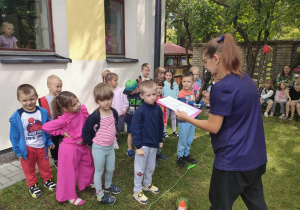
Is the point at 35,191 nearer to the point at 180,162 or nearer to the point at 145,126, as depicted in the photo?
the point at 145,126

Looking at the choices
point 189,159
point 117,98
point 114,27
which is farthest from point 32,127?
point 114,27

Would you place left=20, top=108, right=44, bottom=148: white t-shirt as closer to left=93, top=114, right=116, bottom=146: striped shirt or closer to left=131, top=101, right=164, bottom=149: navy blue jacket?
left=93, top=114, right=116, bottom=146: striped shirt

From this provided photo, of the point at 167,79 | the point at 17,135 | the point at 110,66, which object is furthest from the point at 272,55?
the point at 17,135

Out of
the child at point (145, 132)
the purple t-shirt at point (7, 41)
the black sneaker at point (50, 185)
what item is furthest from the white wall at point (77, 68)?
the child at point (145, 132)

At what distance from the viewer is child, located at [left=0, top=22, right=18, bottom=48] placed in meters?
3.78

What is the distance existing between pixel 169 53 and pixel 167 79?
8.92 m

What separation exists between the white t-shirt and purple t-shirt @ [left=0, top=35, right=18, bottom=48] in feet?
6.14

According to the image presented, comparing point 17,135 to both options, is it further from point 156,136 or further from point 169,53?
point 169,53

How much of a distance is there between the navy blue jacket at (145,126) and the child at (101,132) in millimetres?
300

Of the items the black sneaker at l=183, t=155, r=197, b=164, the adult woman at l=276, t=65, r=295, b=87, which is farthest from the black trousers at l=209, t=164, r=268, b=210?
the adult woman at l=276, t=65, r=295, b=87

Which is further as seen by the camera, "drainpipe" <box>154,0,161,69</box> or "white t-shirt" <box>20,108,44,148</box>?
"drainpipe" <box>154,0,161,69</box>

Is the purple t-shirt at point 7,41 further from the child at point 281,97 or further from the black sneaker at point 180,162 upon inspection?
the child at point 281,97

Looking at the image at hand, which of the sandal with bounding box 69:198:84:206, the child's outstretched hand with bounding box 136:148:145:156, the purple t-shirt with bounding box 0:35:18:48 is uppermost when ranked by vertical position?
the purple t-shirt with bounding box 0:35:18:48

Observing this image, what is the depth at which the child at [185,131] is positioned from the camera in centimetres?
358
